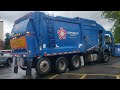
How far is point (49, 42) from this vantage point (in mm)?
11281

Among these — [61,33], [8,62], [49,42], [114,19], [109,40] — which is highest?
[114,19]

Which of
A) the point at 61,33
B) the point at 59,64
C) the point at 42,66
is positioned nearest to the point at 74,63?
the point at 59,64

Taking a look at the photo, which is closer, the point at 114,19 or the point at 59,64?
the point at 59,64

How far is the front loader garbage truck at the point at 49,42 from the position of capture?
34.6ft

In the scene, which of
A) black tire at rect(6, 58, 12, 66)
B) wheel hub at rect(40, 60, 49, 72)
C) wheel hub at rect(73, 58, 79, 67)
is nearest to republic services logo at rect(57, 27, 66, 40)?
wheel hub at rect(73, 58, 79, 67)

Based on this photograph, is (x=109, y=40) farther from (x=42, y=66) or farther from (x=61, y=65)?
(x=42, y=66)

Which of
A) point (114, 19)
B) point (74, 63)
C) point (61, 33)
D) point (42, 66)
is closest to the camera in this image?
point (42, 66)

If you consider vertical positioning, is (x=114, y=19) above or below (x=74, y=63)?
above

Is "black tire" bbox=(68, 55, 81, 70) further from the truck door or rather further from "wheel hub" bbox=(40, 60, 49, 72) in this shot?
the truck door

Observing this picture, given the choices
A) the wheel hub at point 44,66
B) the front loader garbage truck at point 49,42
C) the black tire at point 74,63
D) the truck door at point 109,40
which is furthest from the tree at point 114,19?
the wheel hub at point 44,66

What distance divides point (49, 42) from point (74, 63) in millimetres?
2457

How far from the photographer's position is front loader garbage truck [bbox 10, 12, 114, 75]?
1055 cm

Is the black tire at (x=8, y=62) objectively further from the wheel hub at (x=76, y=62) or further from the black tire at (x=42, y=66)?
the black tire at (x=42, y=66)
